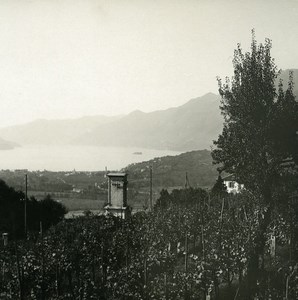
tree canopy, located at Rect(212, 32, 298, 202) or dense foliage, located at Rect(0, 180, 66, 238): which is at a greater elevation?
tree canopy, located at Rect(212, 32, 298, 202)

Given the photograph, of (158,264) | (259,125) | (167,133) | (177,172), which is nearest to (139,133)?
(167,133)

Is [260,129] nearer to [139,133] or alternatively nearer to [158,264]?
[158,264]

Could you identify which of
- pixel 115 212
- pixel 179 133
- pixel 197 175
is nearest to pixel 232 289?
pixel 115 212

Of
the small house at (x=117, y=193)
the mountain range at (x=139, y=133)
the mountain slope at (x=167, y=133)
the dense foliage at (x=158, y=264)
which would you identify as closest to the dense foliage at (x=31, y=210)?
the small house at (x=117, y=193)

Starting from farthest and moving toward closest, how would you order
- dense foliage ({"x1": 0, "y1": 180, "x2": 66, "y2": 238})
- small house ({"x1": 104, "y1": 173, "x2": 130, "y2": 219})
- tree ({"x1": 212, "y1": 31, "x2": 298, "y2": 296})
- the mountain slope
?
the mountain slope, dense foliage ({"x1": 0, "y1": 180, "x2": 66, "y2": 238}), small house ({"x1": 104, "y1": 173, "x2": 130, "y2": 219}), tree ({"x1": 212, "y1": 31, "x2": 298, "y2": 296})

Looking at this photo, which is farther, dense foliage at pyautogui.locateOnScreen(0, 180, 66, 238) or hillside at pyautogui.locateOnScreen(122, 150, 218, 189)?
hillside at pyautogui.locateOnScreen(122, 150, 218, 189)

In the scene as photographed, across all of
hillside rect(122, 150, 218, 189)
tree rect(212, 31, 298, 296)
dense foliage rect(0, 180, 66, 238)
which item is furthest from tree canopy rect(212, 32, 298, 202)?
hillside rect(122, 150, 218, 189)

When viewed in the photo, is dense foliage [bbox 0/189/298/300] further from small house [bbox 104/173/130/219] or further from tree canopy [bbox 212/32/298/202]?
small house [bbox 104/173/130/219]

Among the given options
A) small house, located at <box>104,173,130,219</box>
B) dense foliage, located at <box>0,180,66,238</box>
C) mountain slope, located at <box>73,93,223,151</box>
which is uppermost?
mountain slope, located at <box>73,93,223,151</box>

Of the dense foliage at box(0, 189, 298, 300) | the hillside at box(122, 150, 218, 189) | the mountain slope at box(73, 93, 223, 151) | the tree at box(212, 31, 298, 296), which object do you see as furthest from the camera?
the mountain slope at box(73, 93, 223, 151)

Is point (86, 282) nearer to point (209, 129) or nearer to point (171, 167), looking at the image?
point (171, 167)
